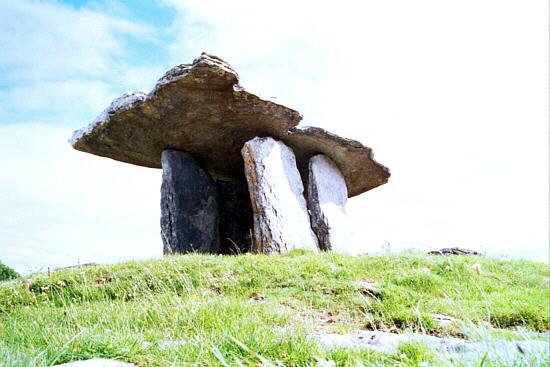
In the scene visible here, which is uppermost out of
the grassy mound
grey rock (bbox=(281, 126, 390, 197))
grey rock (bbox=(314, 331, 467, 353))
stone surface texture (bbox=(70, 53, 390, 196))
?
stone surface texture (bbox=(70, 53, 390, 196))

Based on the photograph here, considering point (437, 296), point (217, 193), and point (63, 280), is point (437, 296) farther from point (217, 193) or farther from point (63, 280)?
point (217, 193)

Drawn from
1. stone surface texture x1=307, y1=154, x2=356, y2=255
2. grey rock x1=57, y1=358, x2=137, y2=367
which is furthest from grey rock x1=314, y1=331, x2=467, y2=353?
stone surface texture x1=307, y1=154, x2=356, y2=255

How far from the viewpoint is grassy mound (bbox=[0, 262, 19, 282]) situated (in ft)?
34.3

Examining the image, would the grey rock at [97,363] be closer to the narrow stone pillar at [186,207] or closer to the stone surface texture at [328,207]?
the narrow stone pillar at [186,207]

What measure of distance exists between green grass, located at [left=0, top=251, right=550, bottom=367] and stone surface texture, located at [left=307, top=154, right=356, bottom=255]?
195cm

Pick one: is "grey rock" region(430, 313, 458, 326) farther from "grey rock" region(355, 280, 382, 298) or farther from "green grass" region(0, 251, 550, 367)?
"grey rock" region(355, 280, 382, 298)

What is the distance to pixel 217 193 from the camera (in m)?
12.0

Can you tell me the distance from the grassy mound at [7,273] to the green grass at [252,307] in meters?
3.46

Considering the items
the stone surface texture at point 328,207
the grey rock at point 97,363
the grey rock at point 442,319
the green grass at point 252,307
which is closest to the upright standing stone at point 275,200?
the stone surface texture at point 328,207

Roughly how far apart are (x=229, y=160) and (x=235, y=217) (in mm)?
1465

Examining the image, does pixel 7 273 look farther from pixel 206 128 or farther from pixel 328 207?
pixel 328 207

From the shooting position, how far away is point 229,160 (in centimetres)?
1198

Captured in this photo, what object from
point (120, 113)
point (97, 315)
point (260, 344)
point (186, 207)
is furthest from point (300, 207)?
point (260, 344)

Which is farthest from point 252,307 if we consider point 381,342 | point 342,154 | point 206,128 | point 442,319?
point 342,154
